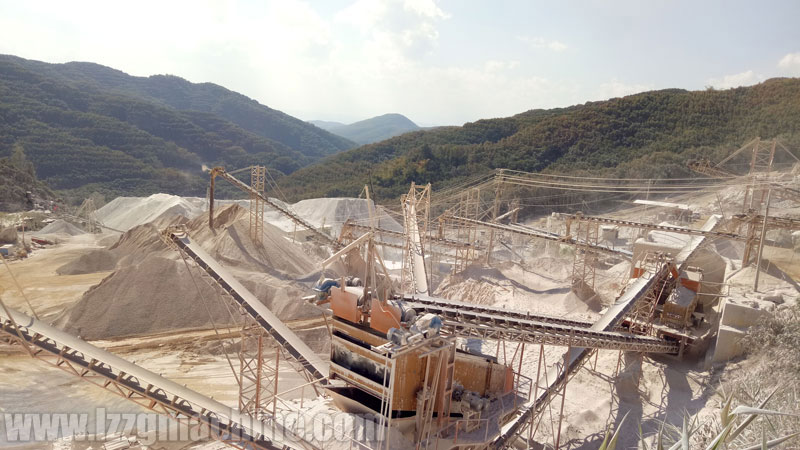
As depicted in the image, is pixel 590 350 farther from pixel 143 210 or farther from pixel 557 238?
pixel 143 210

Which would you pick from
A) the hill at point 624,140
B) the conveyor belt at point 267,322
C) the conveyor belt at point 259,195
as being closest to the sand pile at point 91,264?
the conveyor belt at point 259,195

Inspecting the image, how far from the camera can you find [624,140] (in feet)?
161

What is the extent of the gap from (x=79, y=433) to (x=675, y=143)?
163ft

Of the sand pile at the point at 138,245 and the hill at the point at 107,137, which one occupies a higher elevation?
the hill at the point at 107,137

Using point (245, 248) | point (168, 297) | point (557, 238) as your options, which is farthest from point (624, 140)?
Answer: point (168, 297)

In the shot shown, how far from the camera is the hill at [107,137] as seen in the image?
200ft

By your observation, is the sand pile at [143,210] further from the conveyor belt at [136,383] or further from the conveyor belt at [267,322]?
the conveyor belt at [136,383]

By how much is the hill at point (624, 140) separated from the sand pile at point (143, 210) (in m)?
15.7

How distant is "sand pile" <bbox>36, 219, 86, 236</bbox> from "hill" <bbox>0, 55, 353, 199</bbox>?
975 inches

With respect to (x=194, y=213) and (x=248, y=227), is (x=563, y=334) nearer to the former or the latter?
(x=248, y=227)

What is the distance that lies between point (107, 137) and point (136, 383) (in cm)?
7688

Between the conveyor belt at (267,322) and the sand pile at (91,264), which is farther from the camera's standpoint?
the sand pile at (91,264)

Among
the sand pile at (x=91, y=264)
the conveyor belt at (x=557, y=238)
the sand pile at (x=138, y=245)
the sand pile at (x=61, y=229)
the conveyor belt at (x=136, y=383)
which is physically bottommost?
the sand pile at (x=61, y=229)

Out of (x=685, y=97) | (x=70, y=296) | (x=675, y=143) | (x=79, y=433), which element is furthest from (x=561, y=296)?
(x=685, y=97)
